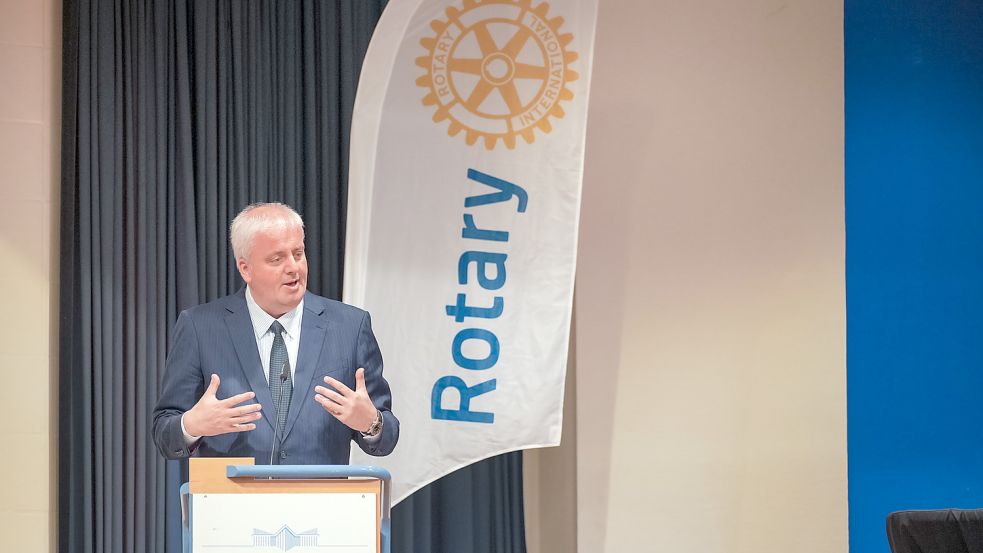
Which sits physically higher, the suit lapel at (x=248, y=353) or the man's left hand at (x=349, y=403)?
the suit lapel at (x=248, y=353)

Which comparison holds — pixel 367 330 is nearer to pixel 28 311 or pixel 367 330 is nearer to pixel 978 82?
pixel 28 311

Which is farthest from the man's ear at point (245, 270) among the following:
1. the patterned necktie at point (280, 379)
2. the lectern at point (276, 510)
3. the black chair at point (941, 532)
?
the black chair at point (941, 532)

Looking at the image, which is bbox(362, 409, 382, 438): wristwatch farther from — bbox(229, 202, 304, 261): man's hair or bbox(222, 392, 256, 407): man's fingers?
bbox(229, 202, 304, 261): man's hair

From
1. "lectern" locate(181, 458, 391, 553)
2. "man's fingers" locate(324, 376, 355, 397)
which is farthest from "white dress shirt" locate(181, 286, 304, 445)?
"lectern" locate(181, 458, 391, 553)

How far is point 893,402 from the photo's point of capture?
4516 mm

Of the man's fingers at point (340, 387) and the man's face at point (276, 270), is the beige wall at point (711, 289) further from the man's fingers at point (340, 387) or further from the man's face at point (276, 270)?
the man's fingers at point (340, 387)

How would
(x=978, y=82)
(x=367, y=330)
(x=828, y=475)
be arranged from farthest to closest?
(x=978, y=82) → (x=828, y=475) → (x=367, y=330)

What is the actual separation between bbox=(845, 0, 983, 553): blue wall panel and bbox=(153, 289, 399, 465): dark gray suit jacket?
2244mm

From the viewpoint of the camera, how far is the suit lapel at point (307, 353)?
9.87 feet

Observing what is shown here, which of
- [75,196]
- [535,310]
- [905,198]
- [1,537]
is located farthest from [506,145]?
[1,537]

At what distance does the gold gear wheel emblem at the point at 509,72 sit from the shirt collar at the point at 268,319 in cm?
92

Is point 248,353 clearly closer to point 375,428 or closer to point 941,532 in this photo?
point 375,428

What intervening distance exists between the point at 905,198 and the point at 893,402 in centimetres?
81

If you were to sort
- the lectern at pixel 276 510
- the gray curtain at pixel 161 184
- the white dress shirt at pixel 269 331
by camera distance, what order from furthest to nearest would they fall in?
1. the gray curtain at pixel 161 184
2. the white dress shirt at pixel 269 331
3. the lectern at pixel 276 510
